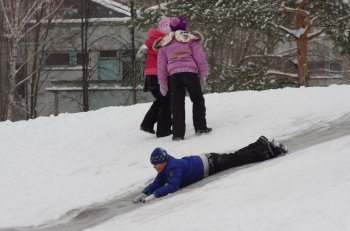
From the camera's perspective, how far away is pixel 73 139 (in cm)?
986

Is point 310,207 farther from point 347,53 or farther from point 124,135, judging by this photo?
point 347,53

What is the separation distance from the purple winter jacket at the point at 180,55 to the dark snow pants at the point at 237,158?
202 centimetres

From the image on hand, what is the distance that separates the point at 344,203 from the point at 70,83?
1136 inches

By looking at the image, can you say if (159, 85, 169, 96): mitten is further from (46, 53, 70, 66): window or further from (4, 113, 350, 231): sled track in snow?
(46, 53, 70, 66): window

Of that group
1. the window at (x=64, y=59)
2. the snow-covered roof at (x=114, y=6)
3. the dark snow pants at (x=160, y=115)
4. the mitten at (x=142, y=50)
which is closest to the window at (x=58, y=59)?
the window at (x=64, y=59)

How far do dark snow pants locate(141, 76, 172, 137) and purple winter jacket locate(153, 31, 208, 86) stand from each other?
47 cm

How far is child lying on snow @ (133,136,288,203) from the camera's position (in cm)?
631

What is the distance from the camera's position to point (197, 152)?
771 centimetres

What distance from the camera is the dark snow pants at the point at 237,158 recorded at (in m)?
6.73

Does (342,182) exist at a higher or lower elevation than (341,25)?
lower

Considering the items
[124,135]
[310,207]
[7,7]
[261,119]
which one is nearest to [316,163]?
[310,207]

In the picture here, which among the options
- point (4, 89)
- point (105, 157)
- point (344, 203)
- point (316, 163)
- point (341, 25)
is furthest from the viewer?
point (4, 89)

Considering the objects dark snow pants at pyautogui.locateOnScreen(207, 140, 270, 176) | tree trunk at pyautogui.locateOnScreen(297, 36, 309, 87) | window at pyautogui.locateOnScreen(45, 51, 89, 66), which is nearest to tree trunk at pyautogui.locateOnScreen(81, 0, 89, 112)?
window at pyautogui.locateOnScreen(45, 51, 89, 66)

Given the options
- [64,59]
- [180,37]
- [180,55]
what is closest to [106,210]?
[180,55]
